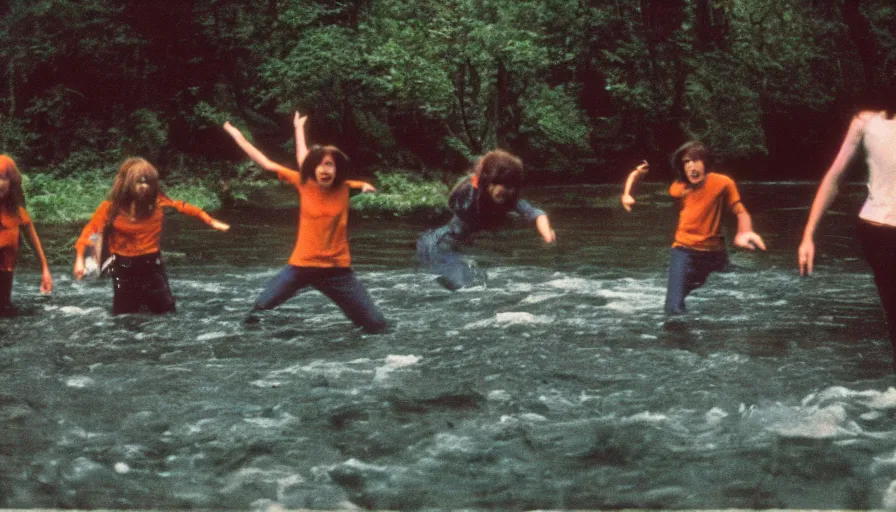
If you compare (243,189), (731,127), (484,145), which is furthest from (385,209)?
(731,127)

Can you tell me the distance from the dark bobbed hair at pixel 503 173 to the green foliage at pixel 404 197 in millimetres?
17234

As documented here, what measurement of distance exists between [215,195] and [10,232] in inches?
725

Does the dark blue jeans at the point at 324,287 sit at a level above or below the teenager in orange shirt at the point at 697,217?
below

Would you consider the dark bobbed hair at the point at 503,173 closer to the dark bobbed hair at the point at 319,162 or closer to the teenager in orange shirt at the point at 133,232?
the dark bobbed hair at the point at 319,162

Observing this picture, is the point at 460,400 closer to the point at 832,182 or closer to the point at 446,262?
the point at 446,262

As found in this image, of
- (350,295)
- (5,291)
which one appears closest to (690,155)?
(350,295)

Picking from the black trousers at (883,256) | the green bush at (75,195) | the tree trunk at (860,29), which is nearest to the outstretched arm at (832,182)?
the black trousers at (883,256)

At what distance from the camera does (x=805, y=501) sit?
4.72 meters

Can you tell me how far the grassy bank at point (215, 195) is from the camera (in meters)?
23.6

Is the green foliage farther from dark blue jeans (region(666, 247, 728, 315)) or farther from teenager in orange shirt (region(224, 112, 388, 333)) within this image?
teenager in orange shirt (region(224, 112, 388, 333))

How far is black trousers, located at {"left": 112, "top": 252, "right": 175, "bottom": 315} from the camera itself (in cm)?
968

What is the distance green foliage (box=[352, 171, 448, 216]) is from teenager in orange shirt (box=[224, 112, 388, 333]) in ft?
55.5

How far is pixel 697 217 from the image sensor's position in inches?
380

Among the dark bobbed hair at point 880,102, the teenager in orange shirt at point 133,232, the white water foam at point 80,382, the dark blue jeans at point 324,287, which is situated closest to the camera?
the dark bobbed hair at point 880,102
